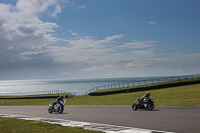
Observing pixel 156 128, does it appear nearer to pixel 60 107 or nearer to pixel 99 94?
pixel 60 107

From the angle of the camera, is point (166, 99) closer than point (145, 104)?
No

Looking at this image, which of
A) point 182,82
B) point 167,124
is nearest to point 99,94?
point 182,82

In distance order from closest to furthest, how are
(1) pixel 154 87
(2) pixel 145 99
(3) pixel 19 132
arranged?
(3) pixel 19 132, (2) pixel 145 99, (1) pixel 154 87

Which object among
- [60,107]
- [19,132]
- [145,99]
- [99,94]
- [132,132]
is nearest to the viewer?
[132,132]

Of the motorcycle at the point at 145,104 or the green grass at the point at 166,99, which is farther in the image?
the green grass at the point at 166,99

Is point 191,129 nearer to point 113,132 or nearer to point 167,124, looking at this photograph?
point 167,124

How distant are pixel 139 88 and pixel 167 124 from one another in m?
29.4

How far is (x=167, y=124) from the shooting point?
10641 mm

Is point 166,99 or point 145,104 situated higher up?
point 145,104

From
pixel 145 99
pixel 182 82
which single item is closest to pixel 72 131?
pixel 145 99

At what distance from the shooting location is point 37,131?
9.97 metres

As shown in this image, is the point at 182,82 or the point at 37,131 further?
the point at 182,82

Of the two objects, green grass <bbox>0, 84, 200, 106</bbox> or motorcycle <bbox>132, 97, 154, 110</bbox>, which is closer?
motorcycle <bbox>132, 97, 154, 110</bbox>

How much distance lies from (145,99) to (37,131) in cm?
960
